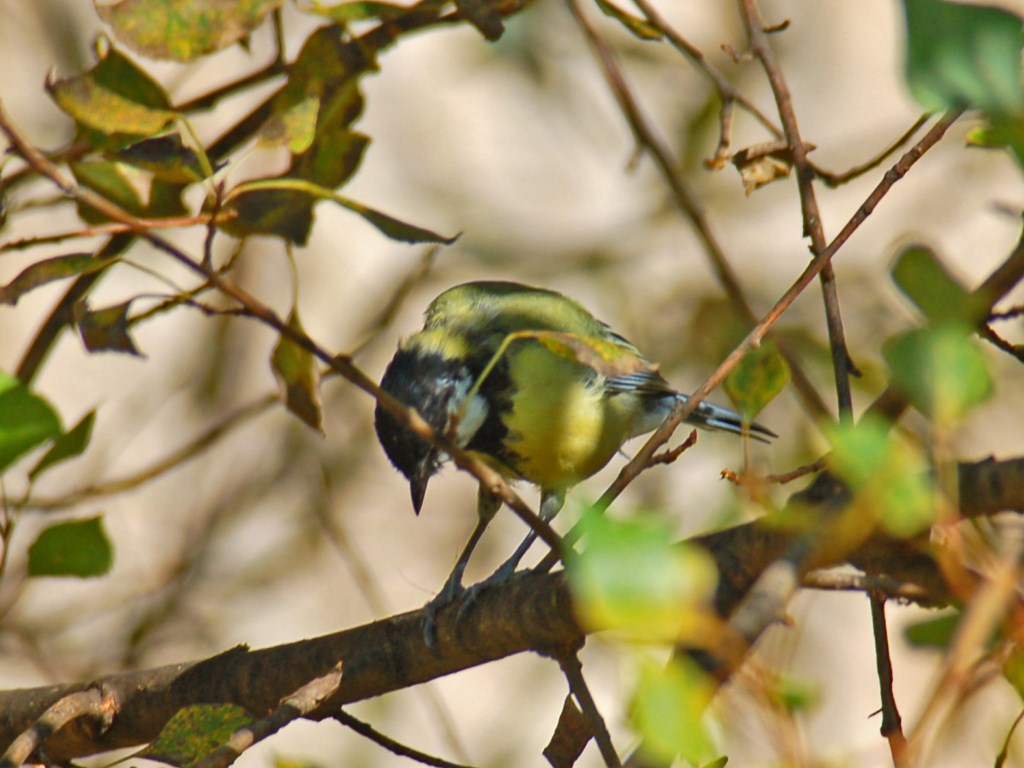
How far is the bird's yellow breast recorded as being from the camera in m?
1.98

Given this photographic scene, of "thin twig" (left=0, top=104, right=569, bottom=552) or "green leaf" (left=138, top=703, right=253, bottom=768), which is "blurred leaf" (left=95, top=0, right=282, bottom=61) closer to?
"thin twig" (left=0, top=104, right=569, bottom=552)

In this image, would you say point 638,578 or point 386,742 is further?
point 386,742

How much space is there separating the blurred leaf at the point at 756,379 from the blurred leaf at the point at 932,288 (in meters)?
0.42

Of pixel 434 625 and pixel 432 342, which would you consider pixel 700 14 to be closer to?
pixel 432 342

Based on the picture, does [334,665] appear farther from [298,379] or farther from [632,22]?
[632,22]

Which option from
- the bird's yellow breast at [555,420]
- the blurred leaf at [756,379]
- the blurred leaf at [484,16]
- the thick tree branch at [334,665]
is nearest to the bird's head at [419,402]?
the bird's yellow breast at [555,420]

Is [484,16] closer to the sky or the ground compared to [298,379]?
closer to the sky

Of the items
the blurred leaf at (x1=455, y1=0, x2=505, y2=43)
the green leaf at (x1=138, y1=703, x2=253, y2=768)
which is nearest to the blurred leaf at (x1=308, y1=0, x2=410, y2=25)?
the blurred leaf at (x1=455, y1=0, x2=505, y2=43)

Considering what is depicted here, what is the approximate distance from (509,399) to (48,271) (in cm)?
113

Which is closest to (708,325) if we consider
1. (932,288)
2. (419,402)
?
(419,402)

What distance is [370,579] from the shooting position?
2.78 meters

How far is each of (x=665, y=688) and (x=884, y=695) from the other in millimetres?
475

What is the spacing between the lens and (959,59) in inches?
17.7

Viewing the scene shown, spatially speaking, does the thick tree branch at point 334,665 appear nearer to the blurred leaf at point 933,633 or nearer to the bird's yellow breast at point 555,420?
the blurred leaf at point 933,633
